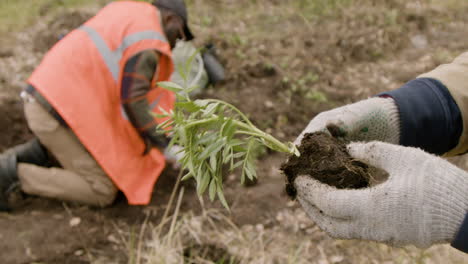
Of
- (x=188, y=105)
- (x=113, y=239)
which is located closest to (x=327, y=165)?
(x=188, y=105)

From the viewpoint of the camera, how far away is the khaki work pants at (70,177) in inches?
110

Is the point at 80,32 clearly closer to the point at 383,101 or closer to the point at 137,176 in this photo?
the point at 137,176

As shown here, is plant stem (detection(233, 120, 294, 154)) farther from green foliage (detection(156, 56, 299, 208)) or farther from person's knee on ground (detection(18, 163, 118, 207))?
person's knee on ground (detection(18, 163, 118, 207))

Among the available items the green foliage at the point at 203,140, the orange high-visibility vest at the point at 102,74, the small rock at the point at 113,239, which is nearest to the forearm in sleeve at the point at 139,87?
the orange high-visibility vest at the point at 102,74

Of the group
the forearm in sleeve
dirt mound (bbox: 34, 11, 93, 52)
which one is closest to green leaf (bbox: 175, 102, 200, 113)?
the forearm in sleeve

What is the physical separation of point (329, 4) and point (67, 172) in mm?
3991

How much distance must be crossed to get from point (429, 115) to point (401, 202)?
589mm

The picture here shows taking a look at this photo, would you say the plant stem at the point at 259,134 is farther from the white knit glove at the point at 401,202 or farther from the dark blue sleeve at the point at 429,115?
the dark blue sleeve at the point at 429,115

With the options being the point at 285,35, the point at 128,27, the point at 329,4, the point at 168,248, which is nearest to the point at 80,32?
the point at 128,27

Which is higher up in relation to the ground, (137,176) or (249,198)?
(137,176)

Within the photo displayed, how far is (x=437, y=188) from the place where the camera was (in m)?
1.21

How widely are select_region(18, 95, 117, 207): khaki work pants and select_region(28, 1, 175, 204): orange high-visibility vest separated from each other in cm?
16

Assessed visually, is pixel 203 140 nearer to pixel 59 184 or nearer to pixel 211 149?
pixel 211 149

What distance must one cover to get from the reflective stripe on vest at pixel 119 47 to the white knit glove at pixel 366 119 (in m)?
1.44
